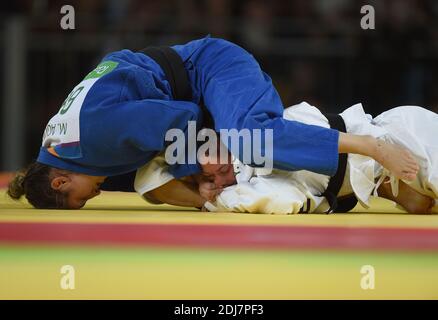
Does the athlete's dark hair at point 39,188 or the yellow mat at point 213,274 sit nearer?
the yellow mat at point 213,274

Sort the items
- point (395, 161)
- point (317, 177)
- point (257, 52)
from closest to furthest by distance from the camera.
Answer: point (395, 161) < point (317, 177) < point (257, 52)

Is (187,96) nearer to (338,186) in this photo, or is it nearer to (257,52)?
(338,186)

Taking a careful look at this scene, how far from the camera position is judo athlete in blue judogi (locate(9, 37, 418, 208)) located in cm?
180

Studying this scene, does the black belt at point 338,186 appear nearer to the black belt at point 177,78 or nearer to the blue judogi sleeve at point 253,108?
the blue judogi sleeve at point 253,108

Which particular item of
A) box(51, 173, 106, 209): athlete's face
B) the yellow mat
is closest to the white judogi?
box(51, 173, 106, 209): athlete's face

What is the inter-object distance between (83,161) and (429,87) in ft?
9.37

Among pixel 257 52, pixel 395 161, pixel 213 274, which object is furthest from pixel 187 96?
pixel 257 52

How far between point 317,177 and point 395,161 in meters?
0.21

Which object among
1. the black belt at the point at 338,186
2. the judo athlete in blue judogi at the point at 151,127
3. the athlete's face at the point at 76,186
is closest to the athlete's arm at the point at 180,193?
the judo athlete in blue judogi at the point at 151,127

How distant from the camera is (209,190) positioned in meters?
1.98

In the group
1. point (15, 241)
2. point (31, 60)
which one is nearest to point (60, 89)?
point (31, 60)

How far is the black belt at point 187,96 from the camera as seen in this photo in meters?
1.94

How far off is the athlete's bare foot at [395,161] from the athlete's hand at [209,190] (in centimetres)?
41

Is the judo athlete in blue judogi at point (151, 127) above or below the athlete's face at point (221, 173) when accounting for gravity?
above
